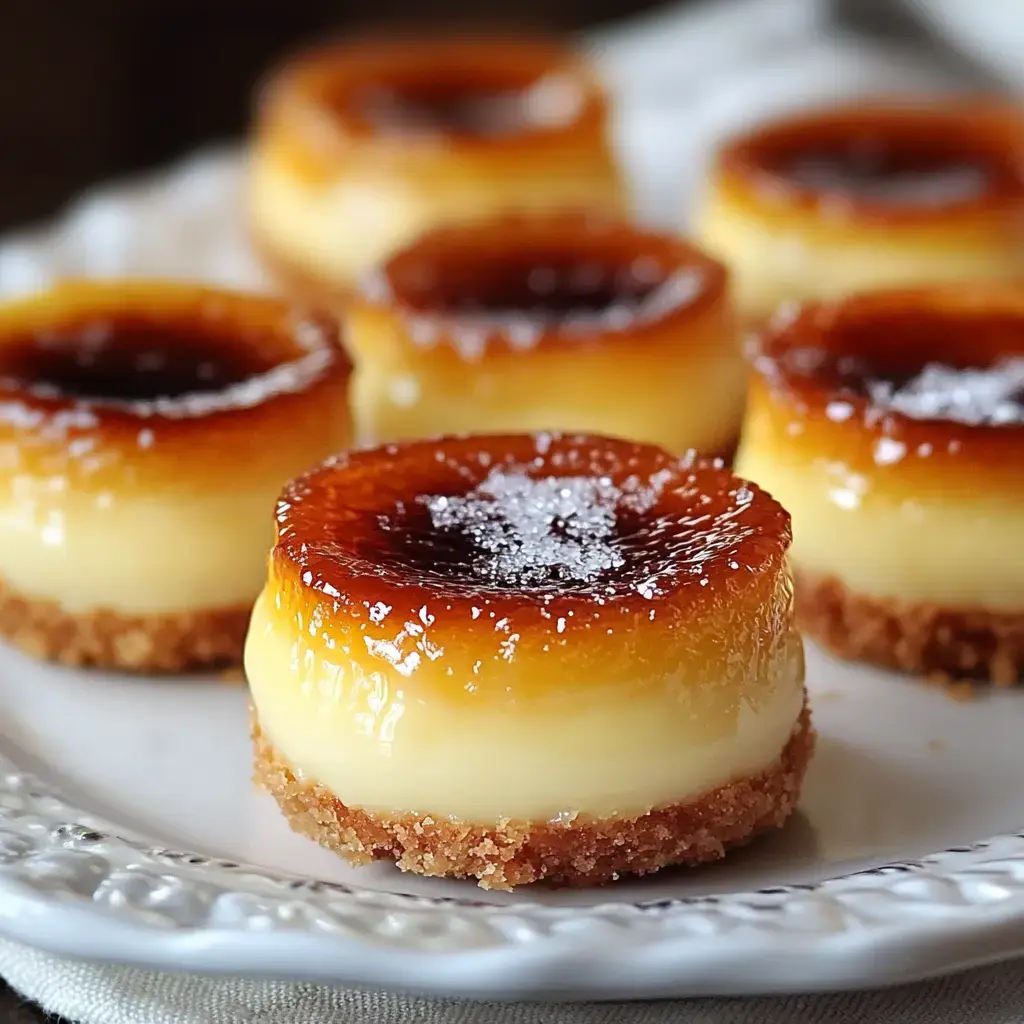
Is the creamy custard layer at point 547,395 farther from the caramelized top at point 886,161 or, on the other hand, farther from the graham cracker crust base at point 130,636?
the caramelized top at point 886,161

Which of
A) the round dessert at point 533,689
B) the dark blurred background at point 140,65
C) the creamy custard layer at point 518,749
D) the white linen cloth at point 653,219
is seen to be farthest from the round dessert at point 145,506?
the dark blurred background at point 140,65

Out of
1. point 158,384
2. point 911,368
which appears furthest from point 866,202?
point 158,384

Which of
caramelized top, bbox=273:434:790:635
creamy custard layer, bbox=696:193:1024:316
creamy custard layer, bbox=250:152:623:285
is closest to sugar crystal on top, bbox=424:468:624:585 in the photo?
caramelized top, bbox=273:434:790:635

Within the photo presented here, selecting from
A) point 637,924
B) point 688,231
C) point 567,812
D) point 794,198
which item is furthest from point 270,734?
point 688,231

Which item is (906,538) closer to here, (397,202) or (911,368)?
(911,368)

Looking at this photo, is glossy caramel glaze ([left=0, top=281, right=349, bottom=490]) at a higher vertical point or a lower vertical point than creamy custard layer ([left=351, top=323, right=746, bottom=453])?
higher

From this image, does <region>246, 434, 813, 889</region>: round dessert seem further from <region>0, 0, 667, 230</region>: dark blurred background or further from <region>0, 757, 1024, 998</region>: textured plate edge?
<region>0, 0, 667, 230</region>: dark blurred background
